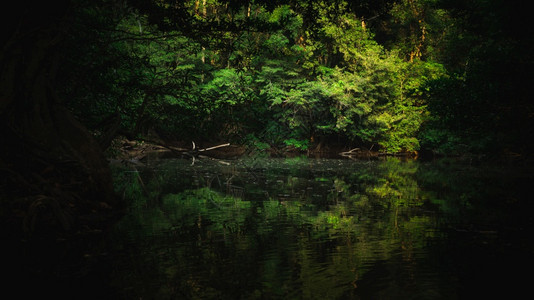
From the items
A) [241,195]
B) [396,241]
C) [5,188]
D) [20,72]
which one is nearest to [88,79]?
[20,72]

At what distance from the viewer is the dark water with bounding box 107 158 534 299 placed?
18.4ft

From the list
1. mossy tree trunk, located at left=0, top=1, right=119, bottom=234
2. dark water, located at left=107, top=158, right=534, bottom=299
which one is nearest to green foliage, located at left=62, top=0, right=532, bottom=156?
dark water, located at left=107, top=158, right=534, bottom=299

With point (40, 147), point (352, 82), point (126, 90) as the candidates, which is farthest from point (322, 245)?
point (352, 82)

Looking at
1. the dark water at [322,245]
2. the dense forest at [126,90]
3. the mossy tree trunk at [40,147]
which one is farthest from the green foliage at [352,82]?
the mossy tree trunk at [40,147]

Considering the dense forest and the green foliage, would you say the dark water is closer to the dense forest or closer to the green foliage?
the dense forest

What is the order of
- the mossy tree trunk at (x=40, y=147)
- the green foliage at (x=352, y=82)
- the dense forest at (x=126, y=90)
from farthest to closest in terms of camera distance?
1. the green foliage at (x=352, y=82)
2. the dense forest at (x=126, y=90)
3. the mossy tree trunk at (x=40, y=147)

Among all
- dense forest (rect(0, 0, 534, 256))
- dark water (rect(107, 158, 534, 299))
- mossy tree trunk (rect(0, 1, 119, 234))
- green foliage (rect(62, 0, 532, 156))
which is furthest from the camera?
green foliage (rect(62, 0, 532, 156))

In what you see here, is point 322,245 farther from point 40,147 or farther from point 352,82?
point 352,82

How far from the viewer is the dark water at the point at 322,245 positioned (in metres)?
5.62

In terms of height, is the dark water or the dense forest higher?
the dense forest

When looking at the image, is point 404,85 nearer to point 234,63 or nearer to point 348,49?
point 348,49

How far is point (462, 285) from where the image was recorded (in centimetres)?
571

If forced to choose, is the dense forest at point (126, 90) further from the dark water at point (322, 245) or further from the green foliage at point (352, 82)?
the dark water at point (322, 245)

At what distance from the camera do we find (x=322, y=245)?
803 cm
